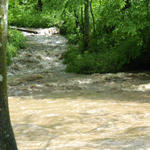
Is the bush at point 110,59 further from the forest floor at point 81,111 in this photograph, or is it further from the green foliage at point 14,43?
the green foliage at point 14,43

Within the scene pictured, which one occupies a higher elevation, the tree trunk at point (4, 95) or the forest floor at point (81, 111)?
the tree trunk at point (4, 95)

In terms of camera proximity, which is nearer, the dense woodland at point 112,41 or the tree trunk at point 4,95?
the tree trunk at point 4,95

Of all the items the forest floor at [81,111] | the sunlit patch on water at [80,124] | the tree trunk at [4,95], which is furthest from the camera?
the forest floor at [81,111]

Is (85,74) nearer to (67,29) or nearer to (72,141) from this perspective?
(72,141)

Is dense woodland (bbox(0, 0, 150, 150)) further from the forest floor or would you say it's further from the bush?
the forest floor

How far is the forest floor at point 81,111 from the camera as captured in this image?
171 inches

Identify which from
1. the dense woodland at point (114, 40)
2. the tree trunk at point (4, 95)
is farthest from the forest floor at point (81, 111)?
the tree trunk at point (4, 95)

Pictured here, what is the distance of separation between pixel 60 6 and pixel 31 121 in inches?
399

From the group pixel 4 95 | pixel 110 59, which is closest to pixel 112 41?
pixel 110 59

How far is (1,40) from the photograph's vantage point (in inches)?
114

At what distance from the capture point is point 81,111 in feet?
21.6

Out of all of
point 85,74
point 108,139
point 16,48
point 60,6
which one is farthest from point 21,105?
point 16,48

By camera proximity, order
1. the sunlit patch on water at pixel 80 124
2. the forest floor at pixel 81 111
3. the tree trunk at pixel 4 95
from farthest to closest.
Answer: the forest floor at pixel 81 111, the sunlit patch on water at pixel 80 124, the tree trunk at pixel 4 95

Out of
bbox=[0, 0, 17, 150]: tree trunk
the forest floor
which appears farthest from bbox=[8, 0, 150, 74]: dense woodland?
bbox=[0, 0, 17, 150]: tree trunk
